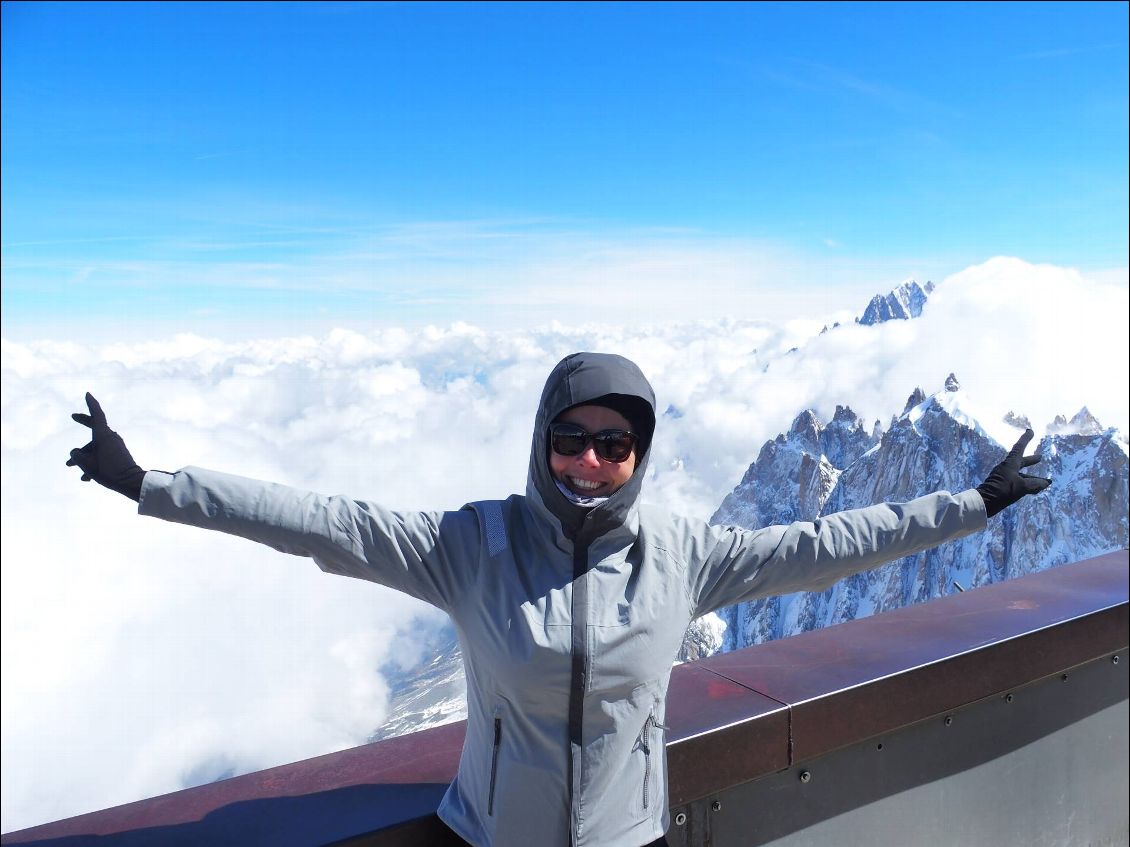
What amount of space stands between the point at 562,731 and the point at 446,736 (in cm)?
75

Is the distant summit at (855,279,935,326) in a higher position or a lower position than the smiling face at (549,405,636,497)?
higher

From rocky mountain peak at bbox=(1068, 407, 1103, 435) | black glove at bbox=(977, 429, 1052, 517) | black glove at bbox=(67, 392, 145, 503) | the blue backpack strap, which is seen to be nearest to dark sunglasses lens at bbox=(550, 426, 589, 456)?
the blue backpack strap

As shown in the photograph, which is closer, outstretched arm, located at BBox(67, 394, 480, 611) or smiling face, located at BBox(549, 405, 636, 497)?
outstretched arm, located at BBox(67, 394, 480, 611)

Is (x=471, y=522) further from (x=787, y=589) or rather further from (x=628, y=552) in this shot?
→ (x=787, y=589)

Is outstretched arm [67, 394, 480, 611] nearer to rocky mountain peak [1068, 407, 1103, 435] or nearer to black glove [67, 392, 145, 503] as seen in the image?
black glove [67, 392, 145, 503]

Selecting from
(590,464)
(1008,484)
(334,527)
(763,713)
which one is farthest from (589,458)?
(1008,484)

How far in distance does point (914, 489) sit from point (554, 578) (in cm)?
7460

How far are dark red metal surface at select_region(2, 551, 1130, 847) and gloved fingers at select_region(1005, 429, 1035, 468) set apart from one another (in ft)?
2.73

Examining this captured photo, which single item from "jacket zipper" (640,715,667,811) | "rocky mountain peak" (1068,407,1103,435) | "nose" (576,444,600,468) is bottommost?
"rocky mountain peak" (1068,407,1103,435)

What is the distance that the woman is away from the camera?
141cm

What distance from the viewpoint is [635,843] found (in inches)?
60.9

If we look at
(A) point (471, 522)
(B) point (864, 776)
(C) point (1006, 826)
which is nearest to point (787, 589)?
(A) point (471, 522)

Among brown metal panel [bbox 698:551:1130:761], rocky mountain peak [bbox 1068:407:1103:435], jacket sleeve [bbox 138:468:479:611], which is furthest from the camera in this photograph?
rocky mountain peak [bbox 1068:407:1103:435]

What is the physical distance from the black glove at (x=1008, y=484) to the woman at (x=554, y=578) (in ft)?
2.21
